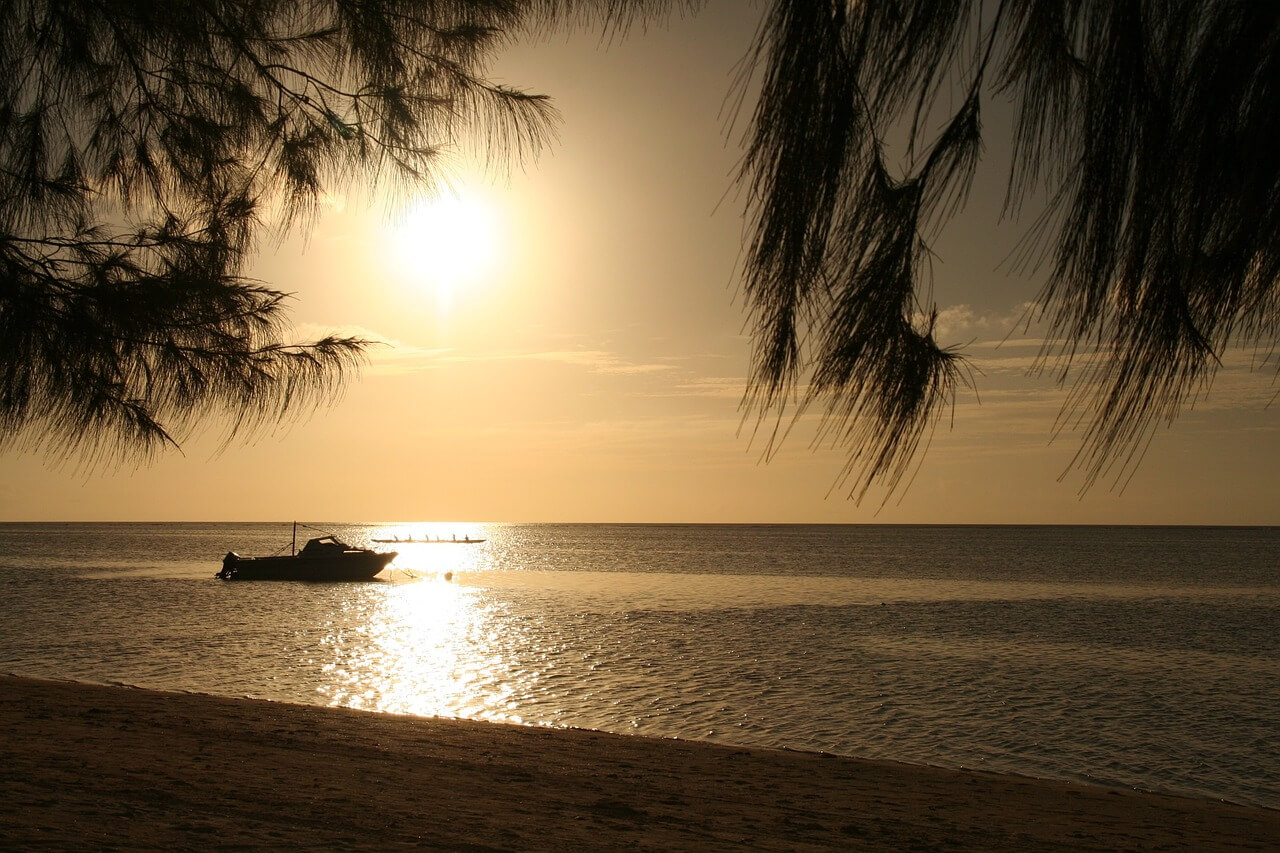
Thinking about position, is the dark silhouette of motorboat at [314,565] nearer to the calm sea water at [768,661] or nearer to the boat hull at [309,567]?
the boat hull at [309,567]

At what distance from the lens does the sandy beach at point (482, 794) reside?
683 centimetres

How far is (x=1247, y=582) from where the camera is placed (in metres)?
68.4

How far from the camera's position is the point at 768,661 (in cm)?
2414

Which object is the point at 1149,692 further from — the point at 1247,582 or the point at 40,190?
the point at 1247,582

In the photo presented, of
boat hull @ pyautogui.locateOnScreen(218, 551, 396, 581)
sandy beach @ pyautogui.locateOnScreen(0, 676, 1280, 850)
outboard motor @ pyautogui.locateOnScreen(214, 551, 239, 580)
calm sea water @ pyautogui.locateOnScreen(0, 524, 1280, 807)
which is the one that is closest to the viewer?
sandy beach @ pyautogui.locateOnScreen(0, 676, 1280, 850)

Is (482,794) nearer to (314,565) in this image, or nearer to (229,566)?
(314,565)

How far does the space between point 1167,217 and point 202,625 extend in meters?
34.5

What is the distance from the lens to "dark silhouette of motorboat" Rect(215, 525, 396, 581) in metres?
51.9

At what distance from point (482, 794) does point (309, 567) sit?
4752 cm

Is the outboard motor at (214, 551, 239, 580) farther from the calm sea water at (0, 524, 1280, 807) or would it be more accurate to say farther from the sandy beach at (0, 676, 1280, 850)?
the sandy beach at (0, 676, 1280, 850)

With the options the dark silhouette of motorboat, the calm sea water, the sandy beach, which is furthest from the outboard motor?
the sandy beach

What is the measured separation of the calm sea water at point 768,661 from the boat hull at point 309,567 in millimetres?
1009

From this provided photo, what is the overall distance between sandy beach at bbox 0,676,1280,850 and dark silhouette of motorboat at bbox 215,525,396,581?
40.4 meters

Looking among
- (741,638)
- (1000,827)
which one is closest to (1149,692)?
(741,638)
